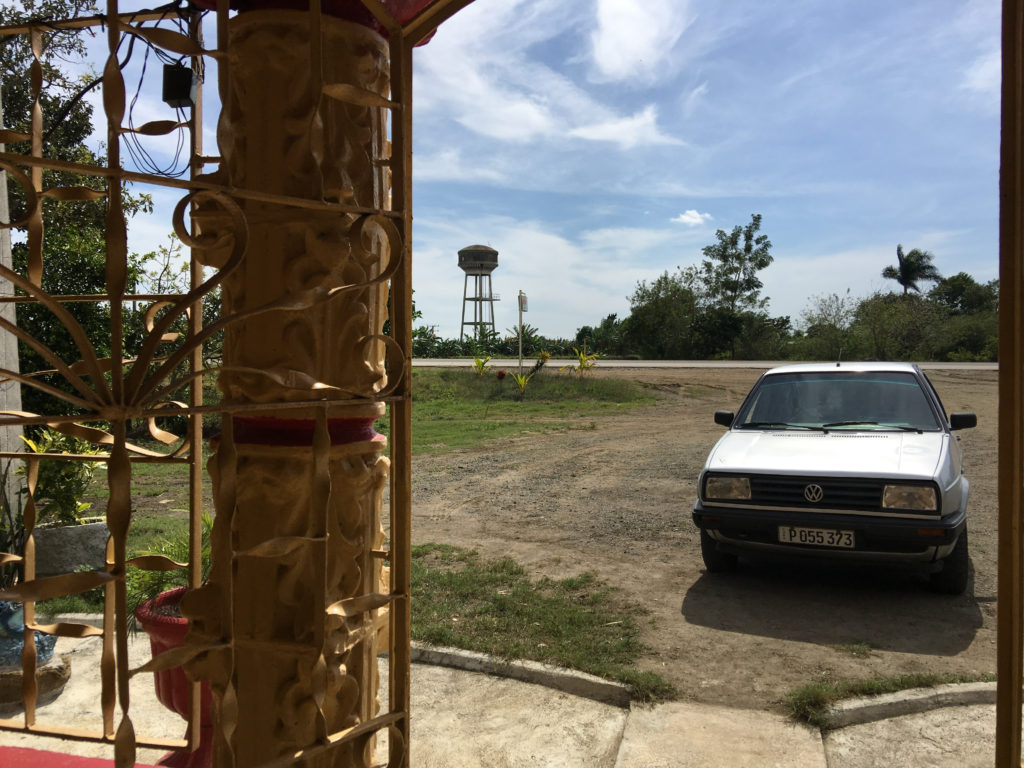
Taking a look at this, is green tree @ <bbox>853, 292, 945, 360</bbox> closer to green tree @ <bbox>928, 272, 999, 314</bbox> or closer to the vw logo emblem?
green tree @ <bbox>928, 272, 999, 314</bbox>

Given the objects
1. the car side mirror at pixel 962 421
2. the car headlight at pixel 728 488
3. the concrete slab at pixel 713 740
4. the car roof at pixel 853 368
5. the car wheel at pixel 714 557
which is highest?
the car roof at pixel 853 368

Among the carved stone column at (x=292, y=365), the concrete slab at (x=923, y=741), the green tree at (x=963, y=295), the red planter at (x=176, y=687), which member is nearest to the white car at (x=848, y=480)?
the concrete slab at (x=923, y=741)

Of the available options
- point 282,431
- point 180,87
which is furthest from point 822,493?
point 180,87

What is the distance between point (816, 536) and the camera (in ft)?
17.2

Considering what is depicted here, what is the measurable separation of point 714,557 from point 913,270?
48807mm

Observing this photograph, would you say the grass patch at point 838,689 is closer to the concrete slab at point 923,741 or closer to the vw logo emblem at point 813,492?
the concrete slab at point 923,741

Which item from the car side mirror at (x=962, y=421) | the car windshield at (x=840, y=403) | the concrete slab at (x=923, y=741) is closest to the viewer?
the concrete slab at (x=923, y=741)

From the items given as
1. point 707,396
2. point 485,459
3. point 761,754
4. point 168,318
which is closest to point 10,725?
point 168,318

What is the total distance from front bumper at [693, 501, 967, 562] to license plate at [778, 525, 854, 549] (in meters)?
0.03

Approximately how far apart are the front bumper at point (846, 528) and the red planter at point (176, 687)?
12.7 ft

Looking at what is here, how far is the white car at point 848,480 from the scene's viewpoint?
16.5 ft

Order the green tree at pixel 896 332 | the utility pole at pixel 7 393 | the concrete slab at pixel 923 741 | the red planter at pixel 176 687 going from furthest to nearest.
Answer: the green tree at pixel 896 332 < the utility pole at pixel 7 393 < the concrete slab at pixel 923 741 < the red planter at pixel 176 687

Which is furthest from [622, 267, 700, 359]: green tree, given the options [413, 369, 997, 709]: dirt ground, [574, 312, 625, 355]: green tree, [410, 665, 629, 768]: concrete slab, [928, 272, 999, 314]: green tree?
[410, 665, 629, 768]: concrete slab

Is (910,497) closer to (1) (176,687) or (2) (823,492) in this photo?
(2) (823,492)
